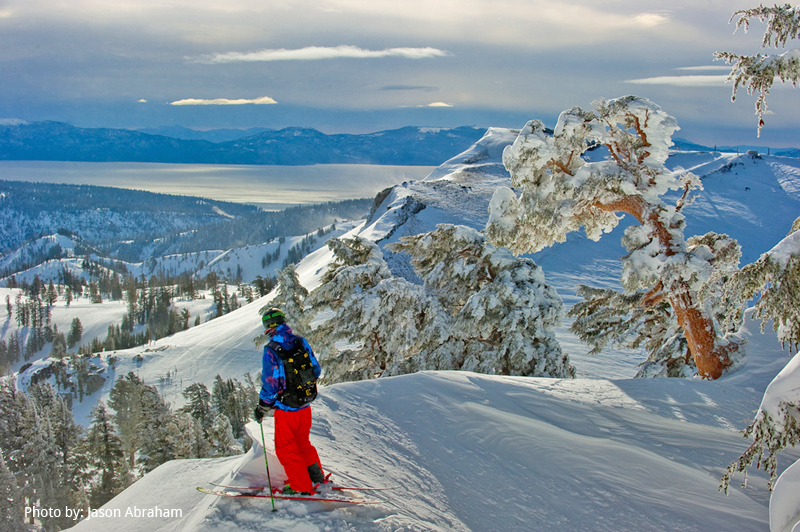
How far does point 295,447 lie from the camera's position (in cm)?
454

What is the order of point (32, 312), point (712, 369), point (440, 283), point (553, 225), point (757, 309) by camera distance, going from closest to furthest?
point (757, 309) < point (712, 369) < point (553, 225) < point (440, 283) < point (32, 312)

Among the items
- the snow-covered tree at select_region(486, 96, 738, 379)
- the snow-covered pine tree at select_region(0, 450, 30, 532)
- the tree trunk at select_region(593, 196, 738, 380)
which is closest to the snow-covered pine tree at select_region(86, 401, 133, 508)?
the snow-covered pine tree at select_region(0, 450, 30, 532)

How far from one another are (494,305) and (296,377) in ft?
26.2

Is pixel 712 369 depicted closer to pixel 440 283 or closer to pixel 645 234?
pixel 645 234

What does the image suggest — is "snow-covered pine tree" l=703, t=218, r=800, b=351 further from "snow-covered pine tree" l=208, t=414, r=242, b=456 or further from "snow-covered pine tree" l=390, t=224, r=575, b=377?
"snow-covered pine tree" l=208, t=414, r=242, b=456

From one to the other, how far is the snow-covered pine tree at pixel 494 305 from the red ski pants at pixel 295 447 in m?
7.80

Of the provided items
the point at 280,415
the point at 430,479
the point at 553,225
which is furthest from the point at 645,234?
the point at 280,415

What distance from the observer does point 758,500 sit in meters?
4.62

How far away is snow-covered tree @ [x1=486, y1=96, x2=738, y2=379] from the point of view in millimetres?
9336

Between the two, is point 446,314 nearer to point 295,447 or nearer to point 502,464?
point 502,464

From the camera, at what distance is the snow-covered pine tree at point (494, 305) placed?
38.9 ft

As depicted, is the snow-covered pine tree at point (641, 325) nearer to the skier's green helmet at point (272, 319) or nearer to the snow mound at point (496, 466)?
the snow mound at point (496, 466)

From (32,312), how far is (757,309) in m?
238

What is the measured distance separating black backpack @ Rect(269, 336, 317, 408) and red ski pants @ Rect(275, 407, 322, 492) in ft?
0.42
